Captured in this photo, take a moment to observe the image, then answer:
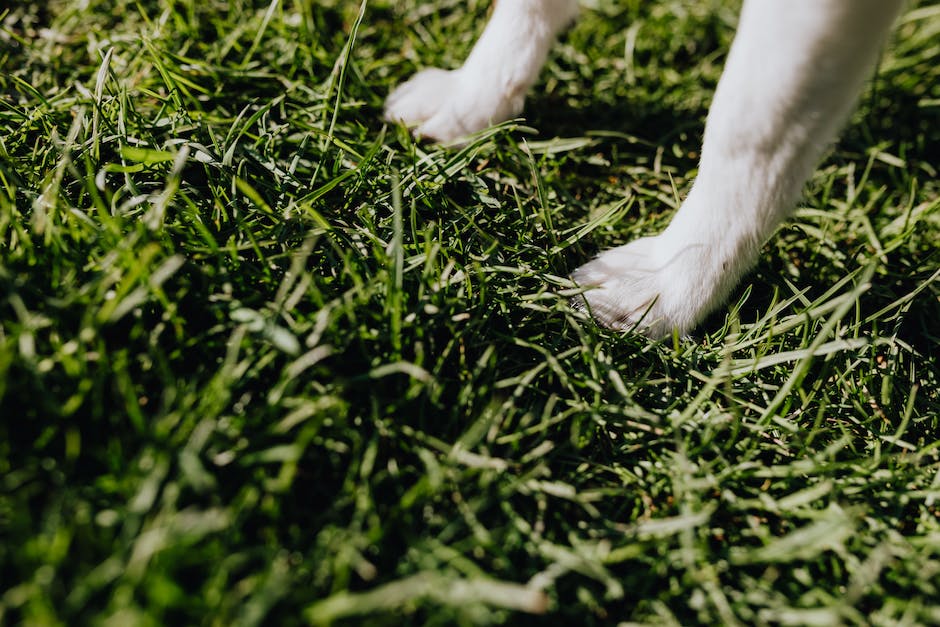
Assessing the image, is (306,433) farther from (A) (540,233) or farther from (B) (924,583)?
(B) (924,583)

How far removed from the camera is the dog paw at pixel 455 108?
1.90 metres

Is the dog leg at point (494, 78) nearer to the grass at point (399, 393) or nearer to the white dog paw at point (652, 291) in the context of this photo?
the grass at point (399, 393)

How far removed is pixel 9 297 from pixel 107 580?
52 centimetres

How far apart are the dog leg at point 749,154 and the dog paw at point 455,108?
0.54m

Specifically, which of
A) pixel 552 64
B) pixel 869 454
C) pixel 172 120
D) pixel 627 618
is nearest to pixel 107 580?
pixel 627 618

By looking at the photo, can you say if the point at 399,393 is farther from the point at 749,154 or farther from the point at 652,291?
the point at 749,154

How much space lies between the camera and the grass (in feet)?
3.52

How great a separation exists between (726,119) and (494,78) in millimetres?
744

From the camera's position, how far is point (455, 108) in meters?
1.92

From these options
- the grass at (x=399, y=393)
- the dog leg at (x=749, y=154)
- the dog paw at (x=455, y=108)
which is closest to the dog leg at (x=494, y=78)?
the dog paw at (x=455, y=108)

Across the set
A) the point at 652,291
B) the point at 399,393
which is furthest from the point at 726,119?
the point at 399,393

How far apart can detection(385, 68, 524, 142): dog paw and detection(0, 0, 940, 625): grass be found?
97 mm

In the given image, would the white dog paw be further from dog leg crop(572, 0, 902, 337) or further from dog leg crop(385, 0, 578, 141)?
dog leg crop(385, 0, 578, 141)

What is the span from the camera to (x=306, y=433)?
42.7 inches
